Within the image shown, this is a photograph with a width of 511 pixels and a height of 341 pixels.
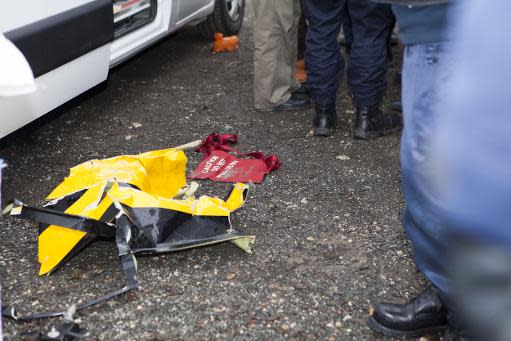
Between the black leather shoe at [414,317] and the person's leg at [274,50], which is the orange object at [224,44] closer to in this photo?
the person's leg at [274,50]

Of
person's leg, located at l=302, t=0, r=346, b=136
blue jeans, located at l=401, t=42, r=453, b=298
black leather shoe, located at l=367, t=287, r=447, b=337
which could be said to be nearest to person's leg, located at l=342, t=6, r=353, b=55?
person's leg, located at l=302, t=0, r=346, b=136

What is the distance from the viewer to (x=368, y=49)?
3.36 metres

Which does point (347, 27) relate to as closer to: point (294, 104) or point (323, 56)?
point (323, 56)

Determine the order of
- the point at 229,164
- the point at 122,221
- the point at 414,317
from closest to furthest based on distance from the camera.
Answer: the point at 414,317 < the point at 122,221 < the point at 229,164

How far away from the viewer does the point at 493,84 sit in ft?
4.46

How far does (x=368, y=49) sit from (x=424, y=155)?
5.75 ft

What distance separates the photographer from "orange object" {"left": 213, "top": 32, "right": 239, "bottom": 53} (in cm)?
510

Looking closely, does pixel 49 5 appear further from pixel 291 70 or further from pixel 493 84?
pixel 493 84

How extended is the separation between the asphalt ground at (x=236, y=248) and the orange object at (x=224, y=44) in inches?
39.0

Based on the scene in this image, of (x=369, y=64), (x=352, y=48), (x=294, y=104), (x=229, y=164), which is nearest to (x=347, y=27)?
(x=352, y=48)

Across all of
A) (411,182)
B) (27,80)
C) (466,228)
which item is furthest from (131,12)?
(466,228)

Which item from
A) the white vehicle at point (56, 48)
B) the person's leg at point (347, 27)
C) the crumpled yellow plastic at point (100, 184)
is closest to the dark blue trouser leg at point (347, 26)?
the person's leg at point (347, 27)

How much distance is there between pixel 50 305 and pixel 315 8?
1.98 meters

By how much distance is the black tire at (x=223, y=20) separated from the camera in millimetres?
5121
